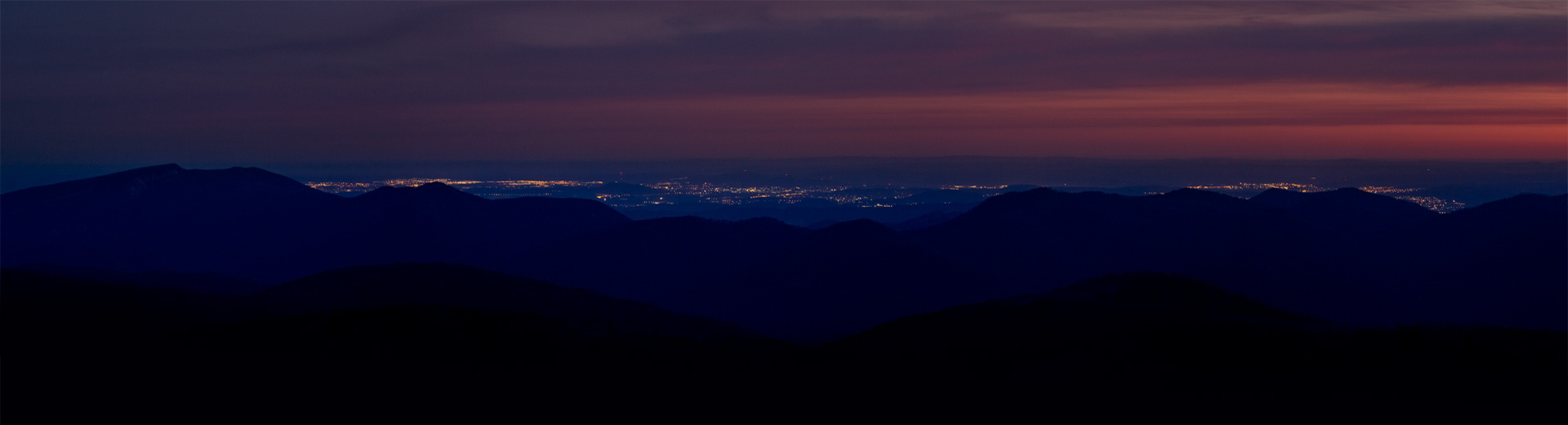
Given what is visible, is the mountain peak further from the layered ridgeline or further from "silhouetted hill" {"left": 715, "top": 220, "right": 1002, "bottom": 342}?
"silhouetted hill" {"left": 715, "top": 220, "right": 1002, "bottom": 342}

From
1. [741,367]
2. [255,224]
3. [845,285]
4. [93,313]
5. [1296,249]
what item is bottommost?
[845,285]

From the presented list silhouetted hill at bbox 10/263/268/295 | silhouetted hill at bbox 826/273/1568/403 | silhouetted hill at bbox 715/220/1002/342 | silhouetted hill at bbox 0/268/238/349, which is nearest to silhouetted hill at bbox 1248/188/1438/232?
silhouetted hill at bbox 715/220/1002/342

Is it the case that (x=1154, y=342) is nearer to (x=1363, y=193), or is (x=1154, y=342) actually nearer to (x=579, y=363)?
(x=579, y=363)

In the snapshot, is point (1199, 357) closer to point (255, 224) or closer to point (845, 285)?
point (845, 285)

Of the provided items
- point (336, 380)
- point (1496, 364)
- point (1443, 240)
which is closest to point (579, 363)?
point (336, 380)

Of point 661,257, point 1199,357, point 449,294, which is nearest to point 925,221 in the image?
point 661,257

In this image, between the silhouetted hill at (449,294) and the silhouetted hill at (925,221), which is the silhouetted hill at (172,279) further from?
the silhouetted hill at (925,221)

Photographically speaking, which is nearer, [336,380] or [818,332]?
[336,380]
